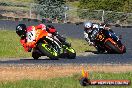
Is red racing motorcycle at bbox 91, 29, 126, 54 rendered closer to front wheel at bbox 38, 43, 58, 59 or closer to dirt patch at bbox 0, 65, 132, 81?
front wheel at bbox 38, 43, 58, 59

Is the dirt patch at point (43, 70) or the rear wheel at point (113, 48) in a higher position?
the dirt patch at point (43, 70)

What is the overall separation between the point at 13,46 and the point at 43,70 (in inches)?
415

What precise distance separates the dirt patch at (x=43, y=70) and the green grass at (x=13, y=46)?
7217 mm

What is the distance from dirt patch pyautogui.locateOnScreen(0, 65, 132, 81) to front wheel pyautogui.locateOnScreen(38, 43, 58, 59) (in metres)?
2.89

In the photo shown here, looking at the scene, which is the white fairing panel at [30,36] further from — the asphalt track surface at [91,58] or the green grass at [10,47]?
the green grass at [10,47]

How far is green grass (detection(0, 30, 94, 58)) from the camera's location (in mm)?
25578

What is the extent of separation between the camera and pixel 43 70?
683 inches

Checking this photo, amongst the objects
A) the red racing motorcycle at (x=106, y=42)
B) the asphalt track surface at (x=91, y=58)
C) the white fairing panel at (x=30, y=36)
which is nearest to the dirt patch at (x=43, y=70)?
the asphalt track surface at (x=91, y=58)

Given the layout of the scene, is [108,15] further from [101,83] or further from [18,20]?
[101,83]

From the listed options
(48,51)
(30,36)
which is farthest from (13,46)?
(48,51)

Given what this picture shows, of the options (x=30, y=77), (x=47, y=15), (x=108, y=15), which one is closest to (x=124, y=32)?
(x=108, y=15)

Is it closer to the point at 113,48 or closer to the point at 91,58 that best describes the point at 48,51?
the point at 91,58

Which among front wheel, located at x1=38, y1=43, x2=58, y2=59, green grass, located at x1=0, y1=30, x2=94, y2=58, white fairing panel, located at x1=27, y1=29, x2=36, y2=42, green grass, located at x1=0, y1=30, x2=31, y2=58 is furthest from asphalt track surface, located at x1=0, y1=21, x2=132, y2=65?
green grass, located at x1=0, y1=30, x2=31, y2=58

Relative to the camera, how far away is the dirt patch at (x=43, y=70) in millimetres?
15854
